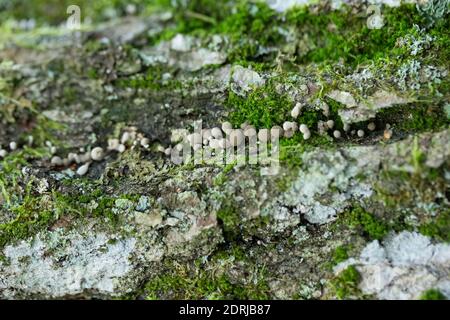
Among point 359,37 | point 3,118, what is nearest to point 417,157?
point 359,37

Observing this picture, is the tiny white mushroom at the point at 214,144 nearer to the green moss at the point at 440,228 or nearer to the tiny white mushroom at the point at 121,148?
the tiny white mushroom at the point at 121,148

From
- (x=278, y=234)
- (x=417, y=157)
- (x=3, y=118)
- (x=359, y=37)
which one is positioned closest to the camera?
(x=417, y=157)

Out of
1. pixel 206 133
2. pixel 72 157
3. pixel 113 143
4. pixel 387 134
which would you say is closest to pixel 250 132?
pixel 206 133

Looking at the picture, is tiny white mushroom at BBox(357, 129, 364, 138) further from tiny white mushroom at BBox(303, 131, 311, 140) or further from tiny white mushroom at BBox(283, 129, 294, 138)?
tiny white mushroom at BBox(283, 129, 294, 138)

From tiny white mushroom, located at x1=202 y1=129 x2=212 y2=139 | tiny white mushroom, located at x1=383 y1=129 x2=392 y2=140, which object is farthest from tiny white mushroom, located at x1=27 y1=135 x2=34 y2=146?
tiny white mushroom, located at x1=383 y1=129 x2=392 y2=140
